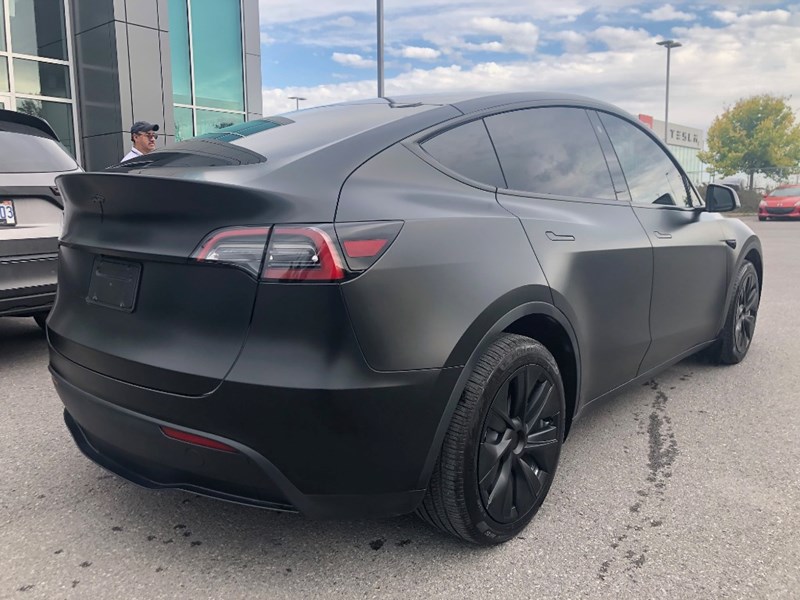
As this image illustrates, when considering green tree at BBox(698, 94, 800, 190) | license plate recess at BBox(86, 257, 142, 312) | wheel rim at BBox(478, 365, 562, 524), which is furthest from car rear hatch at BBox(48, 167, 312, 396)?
green tree at BBox(698, 94, 800, 190)

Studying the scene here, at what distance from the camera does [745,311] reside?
4.57m

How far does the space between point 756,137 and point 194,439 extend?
5155 cm

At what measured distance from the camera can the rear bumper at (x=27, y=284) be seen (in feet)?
13.3

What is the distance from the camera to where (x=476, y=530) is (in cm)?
220

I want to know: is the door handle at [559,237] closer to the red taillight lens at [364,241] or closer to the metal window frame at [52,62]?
the red taillight lens at [364,241]

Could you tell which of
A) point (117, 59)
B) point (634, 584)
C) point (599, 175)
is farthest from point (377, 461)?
point (117, 59)

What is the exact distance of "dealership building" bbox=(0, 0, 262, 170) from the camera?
539 inches

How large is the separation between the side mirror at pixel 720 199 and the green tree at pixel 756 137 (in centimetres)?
4676

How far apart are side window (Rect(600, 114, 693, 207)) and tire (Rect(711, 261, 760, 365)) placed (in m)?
0.81

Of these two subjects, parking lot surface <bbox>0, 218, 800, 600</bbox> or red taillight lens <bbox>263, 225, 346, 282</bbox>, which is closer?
red taillight lens <bbox>263, 225, 346, 282</bbox>

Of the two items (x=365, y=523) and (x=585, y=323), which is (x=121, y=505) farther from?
(x=585, y=323)

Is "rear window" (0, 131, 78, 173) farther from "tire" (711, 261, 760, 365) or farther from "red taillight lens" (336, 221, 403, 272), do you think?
"tire" (711, 261, 760, 365)

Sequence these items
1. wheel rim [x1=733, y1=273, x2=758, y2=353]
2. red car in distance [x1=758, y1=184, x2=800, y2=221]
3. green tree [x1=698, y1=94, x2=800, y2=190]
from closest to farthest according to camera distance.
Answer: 1. wheel rim [x1=733, y1=273, x2=758, y2=353]
2. red car in distance [x1=758, y1=184, x2=800, y2=221]
3. green tree [x1=698, y1=94, x2=800, y2=190]

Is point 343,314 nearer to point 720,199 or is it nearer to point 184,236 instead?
point 184,236
